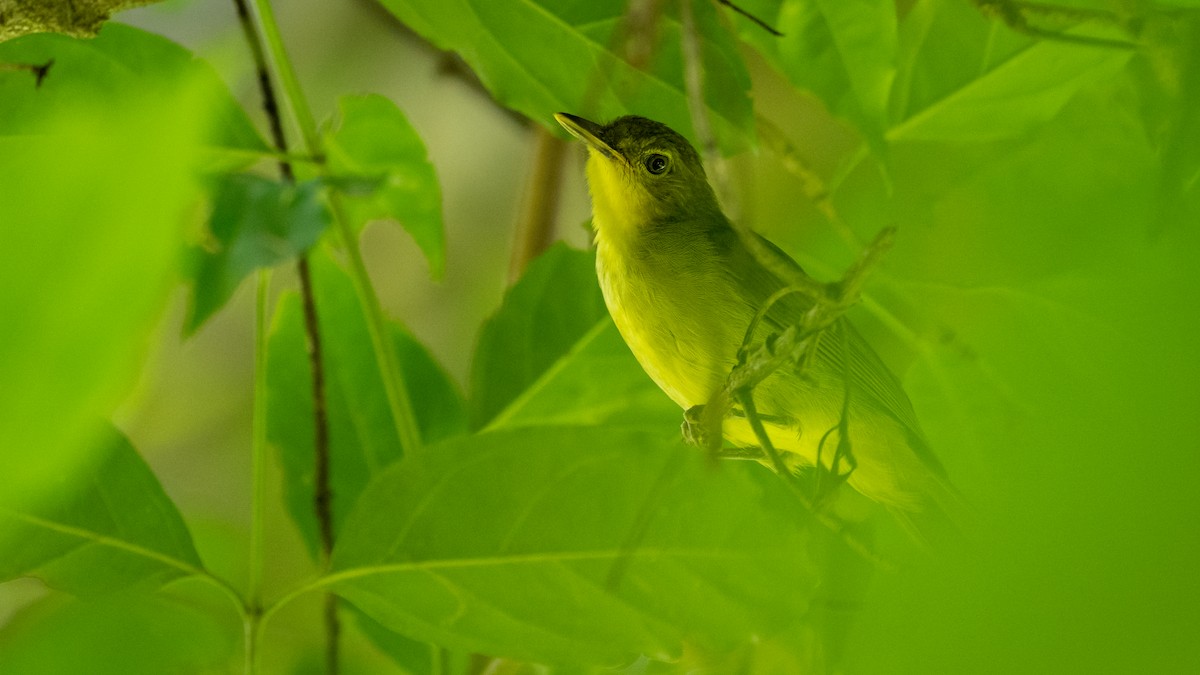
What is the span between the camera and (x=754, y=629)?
0.92 meters

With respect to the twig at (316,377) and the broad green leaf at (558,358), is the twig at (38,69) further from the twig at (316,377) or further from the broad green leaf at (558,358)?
the broad green leaf at (558,358)

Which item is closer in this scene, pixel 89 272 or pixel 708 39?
pixel 89 272

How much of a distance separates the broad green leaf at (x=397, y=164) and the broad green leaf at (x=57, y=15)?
37 cm

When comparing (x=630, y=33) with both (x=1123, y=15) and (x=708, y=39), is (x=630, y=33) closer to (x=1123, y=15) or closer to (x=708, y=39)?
(x=708, y=39)

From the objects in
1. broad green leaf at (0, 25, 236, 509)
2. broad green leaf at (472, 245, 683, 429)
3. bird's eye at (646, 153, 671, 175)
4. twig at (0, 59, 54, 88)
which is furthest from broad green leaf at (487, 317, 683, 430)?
broad green leaf at (0, 25, 236, 509)

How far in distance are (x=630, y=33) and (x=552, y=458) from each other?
1.19 ft

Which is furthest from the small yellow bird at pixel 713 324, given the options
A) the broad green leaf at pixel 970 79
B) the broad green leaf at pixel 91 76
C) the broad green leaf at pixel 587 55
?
the broad green leaf at pixel 91 76

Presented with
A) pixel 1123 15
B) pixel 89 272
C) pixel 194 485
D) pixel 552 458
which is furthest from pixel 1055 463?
pixel 194 485

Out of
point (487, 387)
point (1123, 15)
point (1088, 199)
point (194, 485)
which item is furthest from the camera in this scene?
point (194, 485)

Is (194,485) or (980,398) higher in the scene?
(980,398)

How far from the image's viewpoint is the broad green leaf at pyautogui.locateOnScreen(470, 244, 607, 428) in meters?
1.17

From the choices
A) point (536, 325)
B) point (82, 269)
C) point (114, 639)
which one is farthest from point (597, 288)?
point (82, 269)

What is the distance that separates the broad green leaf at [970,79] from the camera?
93 centimetres

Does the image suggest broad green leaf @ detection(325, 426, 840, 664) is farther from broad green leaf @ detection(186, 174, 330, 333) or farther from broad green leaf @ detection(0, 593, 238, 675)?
broad green leaf @ detection(0, 593, 238, 675)
